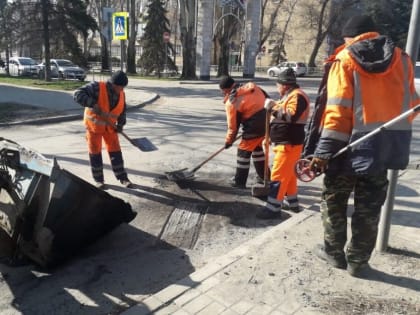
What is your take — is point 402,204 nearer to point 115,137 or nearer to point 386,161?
point 386,161

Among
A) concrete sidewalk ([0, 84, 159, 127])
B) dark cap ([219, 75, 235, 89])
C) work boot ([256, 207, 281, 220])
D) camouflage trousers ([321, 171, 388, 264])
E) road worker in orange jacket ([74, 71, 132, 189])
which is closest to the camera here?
camouflage trousers ([321, 171, 388, 264])

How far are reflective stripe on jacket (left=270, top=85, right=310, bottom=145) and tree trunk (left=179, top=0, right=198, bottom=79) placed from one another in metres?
24.7

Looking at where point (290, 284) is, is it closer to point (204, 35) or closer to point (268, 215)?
point (268, 215)

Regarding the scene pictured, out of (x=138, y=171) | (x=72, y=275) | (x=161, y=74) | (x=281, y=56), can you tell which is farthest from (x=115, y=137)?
(x=281, y=56)

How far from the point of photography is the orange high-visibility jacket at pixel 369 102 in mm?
2791

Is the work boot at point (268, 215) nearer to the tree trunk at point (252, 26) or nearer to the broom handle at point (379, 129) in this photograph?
the broom handle at point (379, 129)

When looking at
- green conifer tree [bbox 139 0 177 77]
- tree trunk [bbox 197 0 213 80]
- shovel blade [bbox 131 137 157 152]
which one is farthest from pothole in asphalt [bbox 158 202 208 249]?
green conifer tree [bbox 139 0 177 77]

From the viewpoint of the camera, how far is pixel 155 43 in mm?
35500

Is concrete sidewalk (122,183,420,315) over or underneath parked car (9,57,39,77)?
underneath

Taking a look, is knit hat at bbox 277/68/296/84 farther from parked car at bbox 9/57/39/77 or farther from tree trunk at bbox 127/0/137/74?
tree trunk at bbox 127/0/137/74

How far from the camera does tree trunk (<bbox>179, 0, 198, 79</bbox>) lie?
27.7m

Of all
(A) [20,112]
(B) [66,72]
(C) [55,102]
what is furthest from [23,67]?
(A) [20,112]

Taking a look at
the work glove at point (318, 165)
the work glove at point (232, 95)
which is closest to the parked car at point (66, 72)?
the work glove at point (232, 95)

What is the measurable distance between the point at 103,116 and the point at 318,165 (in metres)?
3.31
